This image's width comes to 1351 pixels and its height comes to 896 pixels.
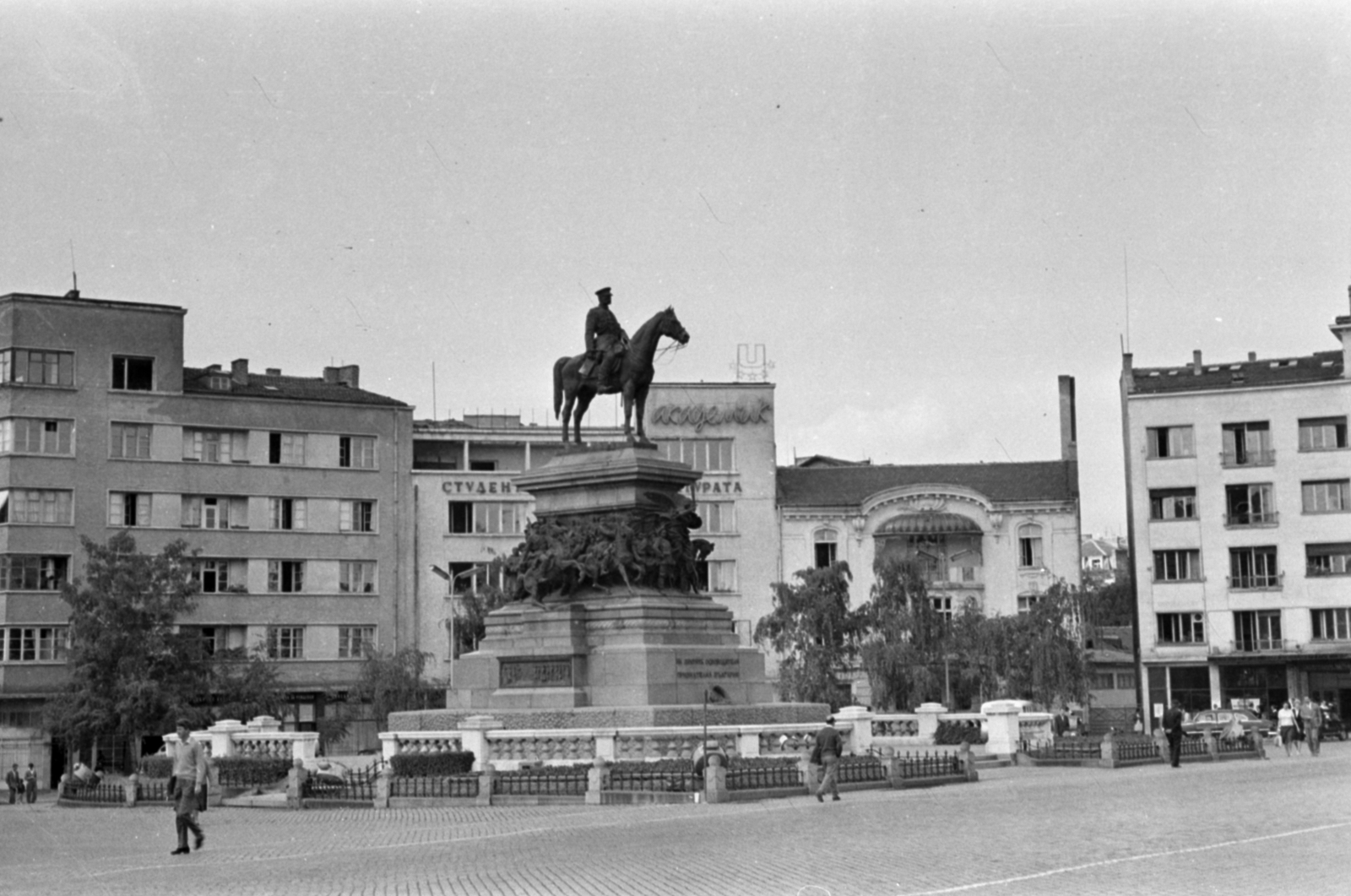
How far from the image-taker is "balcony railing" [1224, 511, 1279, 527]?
86625mm

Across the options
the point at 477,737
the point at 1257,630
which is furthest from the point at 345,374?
the point at 477,737

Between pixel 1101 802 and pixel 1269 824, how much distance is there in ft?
15.7

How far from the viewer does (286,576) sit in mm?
84812

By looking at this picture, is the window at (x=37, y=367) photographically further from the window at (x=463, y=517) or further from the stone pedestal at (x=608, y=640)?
the stone pedestal at (x=608, y=640)

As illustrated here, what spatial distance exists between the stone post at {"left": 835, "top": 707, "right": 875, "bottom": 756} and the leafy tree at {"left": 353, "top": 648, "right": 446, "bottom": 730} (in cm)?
3824

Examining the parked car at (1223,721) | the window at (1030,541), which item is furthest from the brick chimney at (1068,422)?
the parked car at (1223,721)

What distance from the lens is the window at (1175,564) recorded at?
8775 centimetres

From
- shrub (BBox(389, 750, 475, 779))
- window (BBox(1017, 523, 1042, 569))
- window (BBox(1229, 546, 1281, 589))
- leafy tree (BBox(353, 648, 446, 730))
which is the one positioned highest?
window (BBox(1017, 523, 1042, 569))

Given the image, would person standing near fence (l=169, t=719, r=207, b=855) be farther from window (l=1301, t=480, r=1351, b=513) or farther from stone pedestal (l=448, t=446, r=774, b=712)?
window (l=1301, t=480, r=1351, b=513)

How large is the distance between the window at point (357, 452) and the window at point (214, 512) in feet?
16.2

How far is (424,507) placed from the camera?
88.9 metres

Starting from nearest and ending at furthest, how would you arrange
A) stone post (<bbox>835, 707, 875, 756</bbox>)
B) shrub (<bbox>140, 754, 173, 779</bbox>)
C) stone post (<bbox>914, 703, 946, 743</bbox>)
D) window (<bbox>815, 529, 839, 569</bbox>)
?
stone post (<bbox>835, 707, 875, 756</bbox>), shrub (<bbox>140, 754, 173, 779</bbox>), stone post (<bbox>914, 703, 946, 743</bbox>), window (<bbox>815, 529, 839, 569</bbox>)

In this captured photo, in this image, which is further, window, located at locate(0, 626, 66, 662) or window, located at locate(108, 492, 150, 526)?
window, located at locate(108, 492, 150, 526)

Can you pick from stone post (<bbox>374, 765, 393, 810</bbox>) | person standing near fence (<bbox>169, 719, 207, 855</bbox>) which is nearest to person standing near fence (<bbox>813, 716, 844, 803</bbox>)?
stone post (<bbox>374, 765, 393, 810</bbox>)
